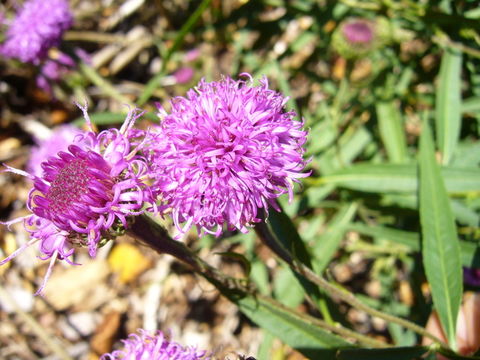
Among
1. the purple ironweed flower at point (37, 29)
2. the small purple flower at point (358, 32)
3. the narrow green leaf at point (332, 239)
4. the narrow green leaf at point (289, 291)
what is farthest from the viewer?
the purple ironweed flower at point (37, 29)

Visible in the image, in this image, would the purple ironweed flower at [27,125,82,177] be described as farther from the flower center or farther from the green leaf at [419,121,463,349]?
the green leaf at [419,121,463,349]

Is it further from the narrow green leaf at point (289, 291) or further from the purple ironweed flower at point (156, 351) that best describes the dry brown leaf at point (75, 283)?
the purple ironweed flower at point (156, 351)

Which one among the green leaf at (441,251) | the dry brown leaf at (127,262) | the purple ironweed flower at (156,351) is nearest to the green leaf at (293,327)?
the purple ironweed flower at (156,351)

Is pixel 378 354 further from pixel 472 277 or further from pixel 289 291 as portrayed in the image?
pixel 472 277

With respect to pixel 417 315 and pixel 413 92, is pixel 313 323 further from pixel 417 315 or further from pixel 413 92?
pixel 413 92

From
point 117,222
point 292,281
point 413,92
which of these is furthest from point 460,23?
point 117,222

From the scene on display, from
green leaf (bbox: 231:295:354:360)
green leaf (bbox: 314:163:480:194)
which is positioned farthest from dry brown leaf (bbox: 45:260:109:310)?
green leaf (bbox: 231:295:354:360)
